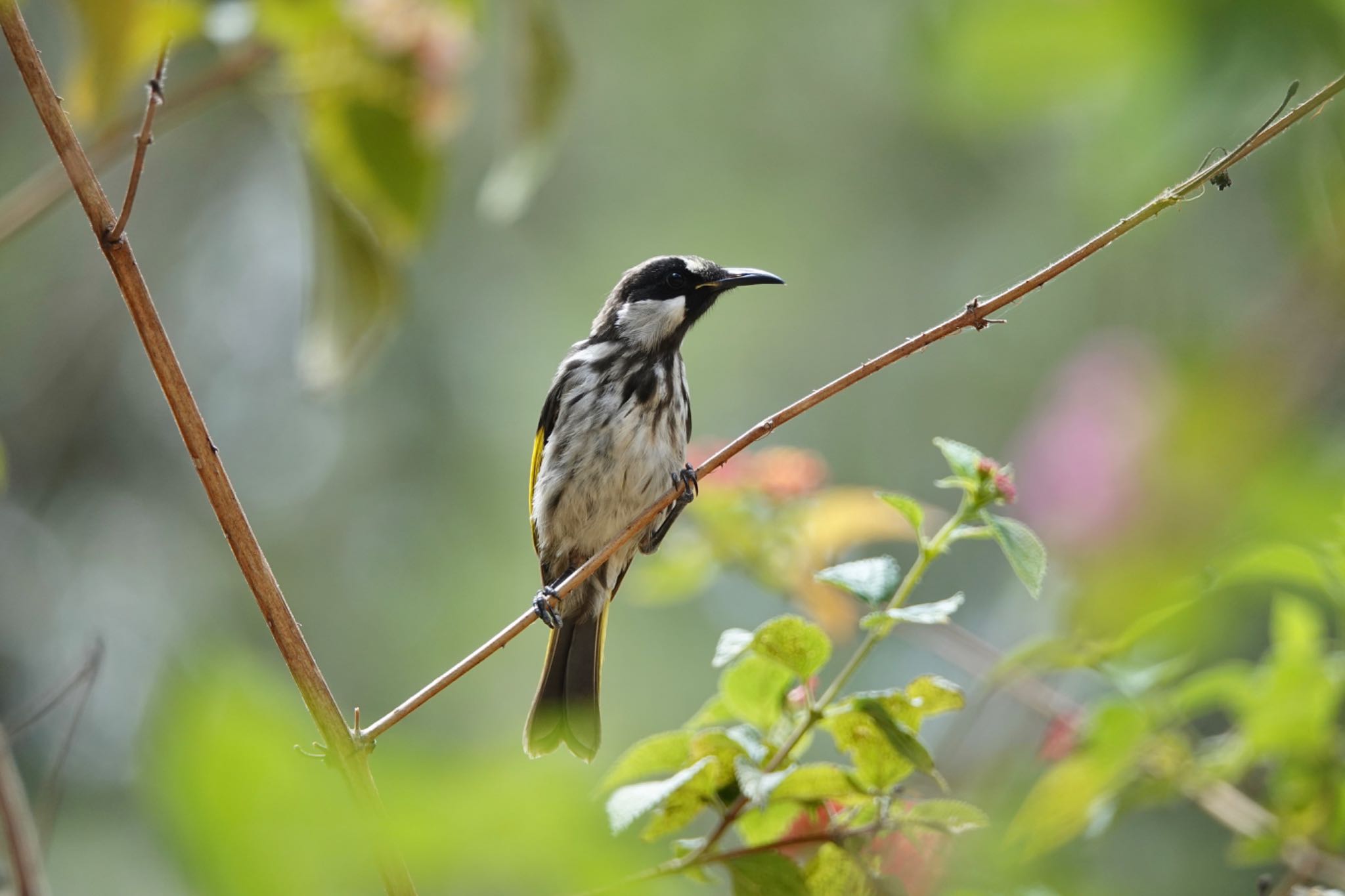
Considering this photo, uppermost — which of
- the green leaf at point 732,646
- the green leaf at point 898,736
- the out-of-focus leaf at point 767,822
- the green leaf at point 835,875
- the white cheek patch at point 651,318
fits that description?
the white cheek patch at point 651,318

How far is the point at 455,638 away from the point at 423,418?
1469mm

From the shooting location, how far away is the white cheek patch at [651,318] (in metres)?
3.31

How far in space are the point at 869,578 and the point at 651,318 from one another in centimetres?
202

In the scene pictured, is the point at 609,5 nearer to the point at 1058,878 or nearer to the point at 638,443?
the point at 638,443

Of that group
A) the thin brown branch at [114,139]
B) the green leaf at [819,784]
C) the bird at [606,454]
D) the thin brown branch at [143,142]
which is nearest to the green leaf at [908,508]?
the green leaf at [819,784]

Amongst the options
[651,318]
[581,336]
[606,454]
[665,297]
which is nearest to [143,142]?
[606,454]

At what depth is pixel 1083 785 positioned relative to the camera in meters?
1.62

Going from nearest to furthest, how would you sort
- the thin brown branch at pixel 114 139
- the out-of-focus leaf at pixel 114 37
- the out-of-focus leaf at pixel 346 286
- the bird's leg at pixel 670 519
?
the thin brown branch at pixel 114 139
the out-of-focus leaf at pixel 114 37
the out-of-focus leaf at pixel 346 286
the bird's leg at pixel 670 519

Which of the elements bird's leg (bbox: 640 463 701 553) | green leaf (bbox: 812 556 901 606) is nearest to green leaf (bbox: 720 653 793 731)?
green leaf (bbox: 812 556 901 606)

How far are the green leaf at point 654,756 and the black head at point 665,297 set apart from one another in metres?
1.95

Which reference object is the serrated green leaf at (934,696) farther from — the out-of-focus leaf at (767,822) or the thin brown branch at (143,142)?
the thin brown branch at (143,142)

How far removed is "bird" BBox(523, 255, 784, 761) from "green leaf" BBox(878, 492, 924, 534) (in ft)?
5.04

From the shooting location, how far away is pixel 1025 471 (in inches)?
87.8

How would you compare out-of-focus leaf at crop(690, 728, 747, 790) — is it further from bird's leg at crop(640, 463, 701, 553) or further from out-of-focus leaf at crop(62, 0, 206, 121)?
bird's leg at crop(640, 463, 701, 553)
